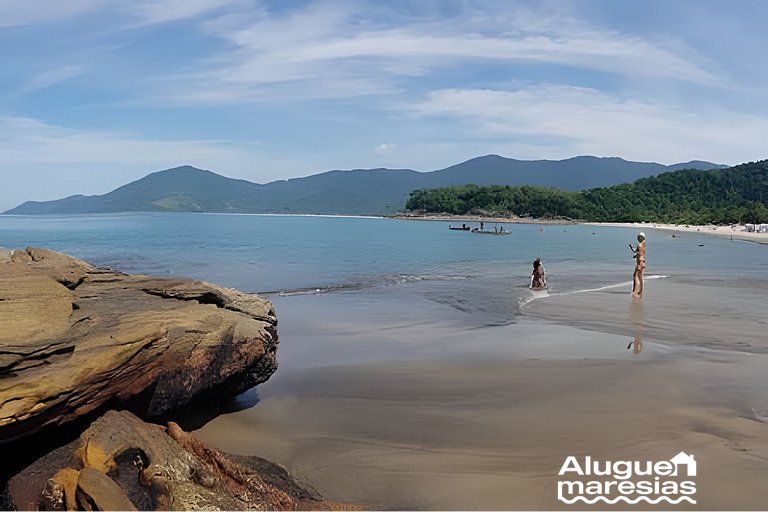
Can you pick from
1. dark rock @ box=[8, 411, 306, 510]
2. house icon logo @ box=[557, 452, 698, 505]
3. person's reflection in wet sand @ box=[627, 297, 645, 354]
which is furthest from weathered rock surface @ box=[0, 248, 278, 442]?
person's reflection in wet sand @ box=[627, 297, 645, 354]

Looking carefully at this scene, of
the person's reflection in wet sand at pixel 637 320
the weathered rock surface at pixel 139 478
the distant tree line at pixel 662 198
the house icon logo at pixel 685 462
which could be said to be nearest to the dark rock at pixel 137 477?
the weathered rock surface at pixel 139 478

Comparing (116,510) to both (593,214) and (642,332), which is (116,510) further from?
(593,214)

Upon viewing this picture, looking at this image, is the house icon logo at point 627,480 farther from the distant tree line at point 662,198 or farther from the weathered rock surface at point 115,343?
the distant tree line at point 662,198

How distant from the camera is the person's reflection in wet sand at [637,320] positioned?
43.6 ft

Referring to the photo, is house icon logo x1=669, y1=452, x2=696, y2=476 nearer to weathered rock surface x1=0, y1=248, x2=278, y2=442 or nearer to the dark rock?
the dark rock

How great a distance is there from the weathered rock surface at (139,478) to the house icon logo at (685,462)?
3.87 metres

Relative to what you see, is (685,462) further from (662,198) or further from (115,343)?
(662,198)

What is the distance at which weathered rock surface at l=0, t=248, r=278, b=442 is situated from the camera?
16.9 ft

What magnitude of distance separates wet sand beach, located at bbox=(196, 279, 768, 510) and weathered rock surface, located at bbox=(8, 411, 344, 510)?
104 centimetres

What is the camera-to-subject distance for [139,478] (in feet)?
16.9

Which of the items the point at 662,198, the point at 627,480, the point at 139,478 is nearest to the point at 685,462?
the point at 627,480

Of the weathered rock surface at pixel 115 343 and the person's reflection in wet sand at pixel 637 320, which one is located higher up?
the weathered rock surface at pixel 115 343

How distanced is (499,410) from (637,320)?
965 cm

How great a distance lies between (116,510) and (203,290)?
14.6 feet
